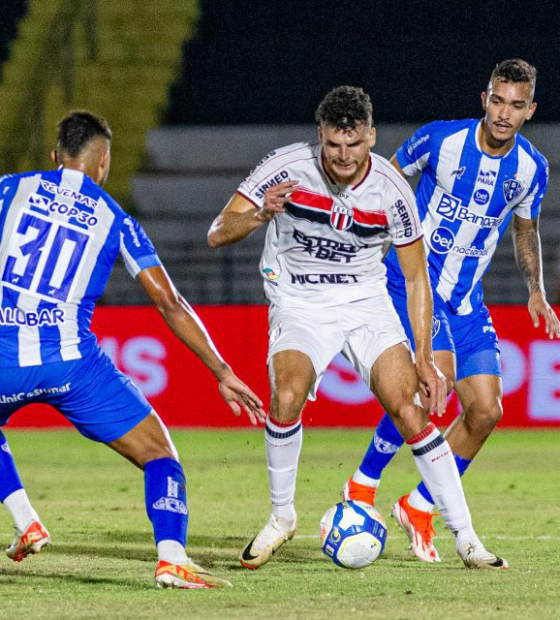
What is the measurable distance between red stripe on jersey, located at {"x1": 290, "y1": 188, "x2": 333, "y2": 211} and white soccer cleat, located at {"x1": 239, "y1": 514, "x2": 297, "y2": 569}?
139 centimetres

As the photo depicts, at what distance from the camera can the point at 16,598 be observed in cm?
445

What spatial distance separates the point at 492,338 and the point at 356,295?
97 centimetres

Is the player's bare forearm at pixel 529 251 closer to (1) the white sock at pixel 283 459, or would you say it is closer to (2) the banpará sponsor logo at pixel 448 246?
(2) the banpará sponsor logo at pixel 448 246

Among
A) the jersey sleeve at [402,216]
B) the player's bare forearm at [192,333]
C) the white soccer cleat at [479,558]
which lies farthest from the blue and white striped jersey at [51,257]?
the white soccer cleat at [479,558]

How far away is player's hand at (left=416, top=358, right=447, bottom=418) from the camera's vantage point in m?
5.15

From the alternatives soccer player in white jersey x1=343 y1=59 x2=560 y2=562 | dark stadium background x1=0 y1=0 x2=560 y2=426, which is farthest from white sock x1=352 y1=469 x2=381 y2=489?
dark stadium background x1=0 y1=0 x2=560 y2=426

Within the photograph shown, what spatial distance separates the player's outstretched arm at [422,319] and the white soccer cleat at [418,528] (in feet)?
2.47

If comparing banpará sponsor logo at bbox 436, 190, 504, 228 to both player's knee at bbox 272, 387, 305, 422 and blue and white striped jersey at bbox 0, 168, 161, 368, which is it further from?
blue and white striped jersey at bbox 0, 168, 161, 368

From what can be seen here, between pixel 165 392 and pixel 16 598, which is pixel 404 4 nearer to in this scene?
pixel 165 392

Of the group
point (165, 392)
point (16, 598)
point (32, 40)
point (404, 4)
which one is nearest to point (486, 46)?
point (404, 4)

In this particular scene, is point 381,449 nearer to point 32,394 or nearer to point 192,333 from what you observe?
point 192,333

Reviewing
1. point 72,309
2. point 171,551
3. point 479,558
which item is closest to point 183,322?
point 72,309

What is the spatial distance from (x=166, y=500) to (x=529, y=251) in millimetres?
2599

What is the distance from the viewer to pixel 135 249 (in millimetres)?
4723
